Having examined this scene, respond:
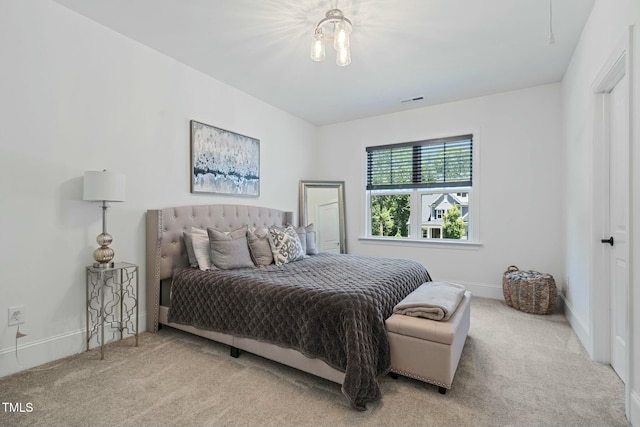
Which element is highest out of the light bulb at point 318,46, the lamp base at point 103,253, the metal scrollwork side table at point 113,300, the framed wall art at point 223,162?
the light bulb at point 318,46

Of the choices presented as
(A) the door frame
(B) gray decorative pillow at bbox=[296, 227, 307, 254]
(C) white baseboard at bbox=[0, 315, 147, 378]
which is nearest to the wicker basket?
(A) the door frame

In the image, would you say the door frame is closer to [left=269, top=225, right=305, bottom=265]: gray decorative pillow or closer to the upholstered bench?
the upholstered bench

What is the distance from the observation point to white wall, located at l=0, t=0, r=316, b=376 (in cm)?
209

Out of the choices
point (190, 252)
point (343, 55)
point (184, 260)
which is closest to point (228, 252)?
point (190, 252)

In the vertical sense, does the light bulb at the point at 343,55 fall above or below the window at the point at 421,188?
above

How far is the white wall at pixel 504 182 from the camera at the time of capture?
12.1 feet

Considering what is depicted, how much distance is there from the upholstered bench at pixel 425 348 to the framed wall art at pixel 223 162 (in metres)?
2.49

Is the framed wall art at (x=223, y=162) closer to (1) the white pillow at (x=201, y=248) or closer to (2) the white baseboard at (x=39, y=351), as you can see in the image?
(1) the white pillow at (x=201, y=248)

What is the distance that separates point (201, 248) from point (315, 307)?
Result: 1466mm

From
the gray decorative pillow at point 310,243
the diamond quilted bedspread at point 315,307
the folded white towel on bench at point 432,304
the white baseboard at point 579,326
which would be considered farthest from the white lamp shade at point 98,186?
the white baseboard at point 579,326

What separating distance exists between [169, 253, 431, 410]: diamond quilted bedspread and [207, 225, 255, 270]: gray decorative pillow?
0.38ft

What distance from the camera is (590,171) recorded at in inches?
95.3

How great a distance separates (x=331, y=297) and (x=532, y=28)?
279 centimetres

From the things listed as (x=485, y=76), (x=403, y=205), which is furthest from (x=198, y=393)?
(x=485, y=76)
